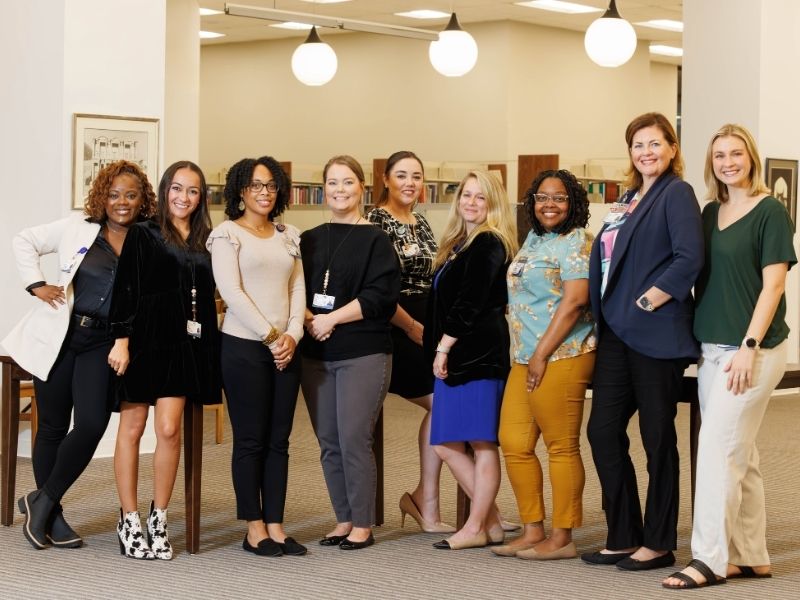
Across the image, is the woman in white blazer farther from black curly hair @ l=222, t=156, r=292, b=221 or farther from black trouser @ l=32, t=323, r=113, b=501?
black curly hair @ l=222, t=156, r=292, b=221

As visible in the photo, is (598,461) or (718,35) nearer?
(598,461)

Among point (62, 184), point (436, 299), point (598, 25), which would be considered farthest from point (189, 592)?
point (598, 25)

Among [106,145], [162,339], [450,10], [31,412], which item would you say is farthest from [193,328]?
[450,10]

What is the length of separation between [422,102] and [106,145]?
9.13 metres

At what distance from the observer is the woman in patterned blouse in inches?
215

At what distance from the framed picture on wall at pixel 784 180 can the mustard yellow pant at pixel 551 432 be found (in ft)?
20.2

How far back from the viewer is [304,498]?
6.27 metres

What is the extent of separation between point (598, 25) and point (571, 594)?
697 cm

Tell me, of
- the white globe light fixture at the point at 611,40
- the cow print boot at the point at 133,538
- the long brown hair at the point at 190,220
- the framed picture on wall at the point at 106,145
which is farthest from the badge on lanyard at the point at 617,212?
the white globe light fixture at the point at 611,40

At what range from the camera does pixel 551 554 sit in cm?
500

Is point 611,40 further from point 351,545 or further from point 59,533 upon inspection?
point 59,533

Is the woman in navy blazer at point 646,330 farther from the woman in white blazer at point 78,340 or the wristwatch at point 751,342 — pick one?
the woman in white blazer at point 78,340

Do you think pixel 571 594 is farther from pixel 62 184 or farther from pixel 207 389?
pixel 62 184

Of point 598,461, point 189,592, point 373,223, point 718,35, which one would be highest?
point 718,35
